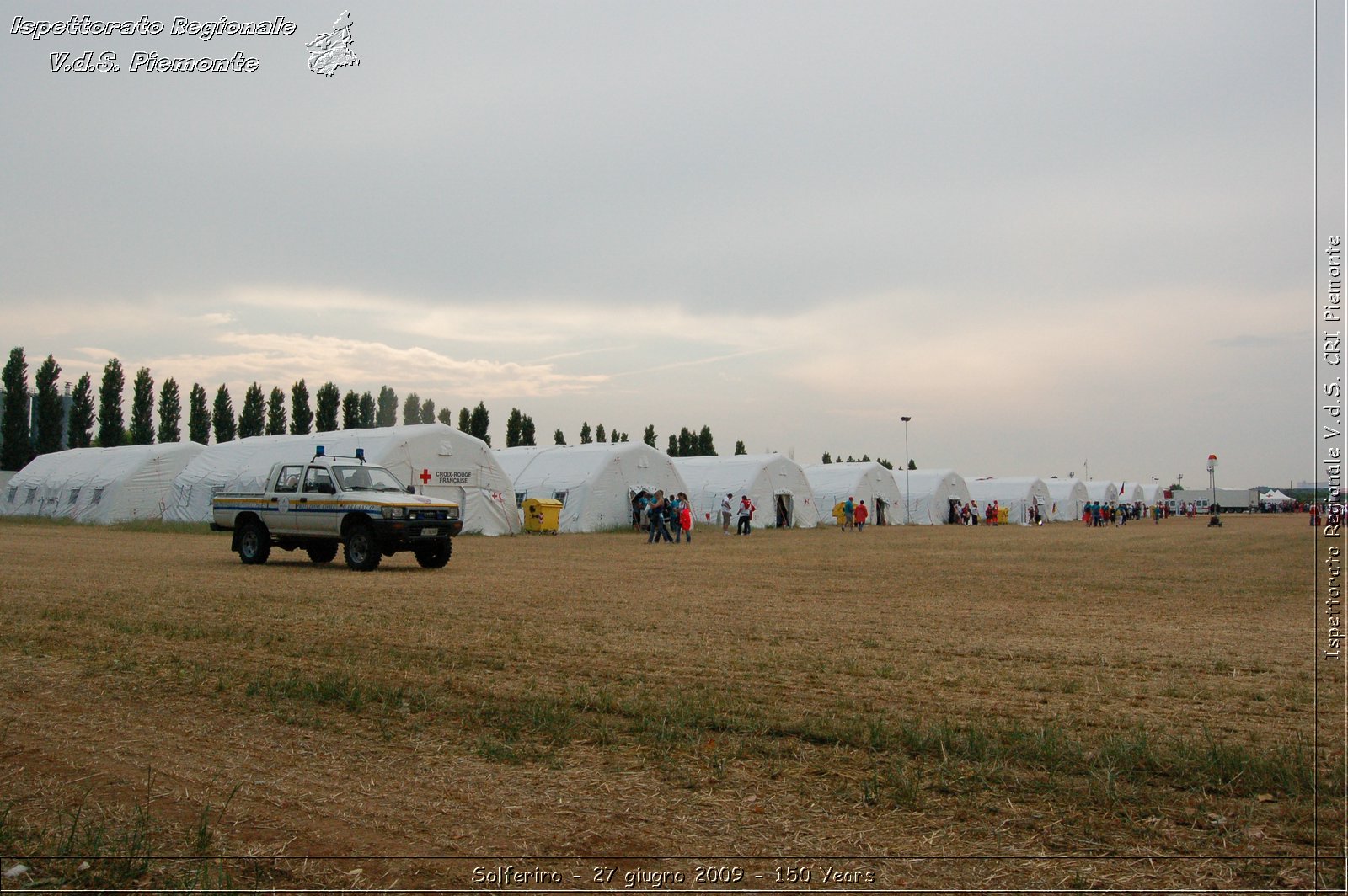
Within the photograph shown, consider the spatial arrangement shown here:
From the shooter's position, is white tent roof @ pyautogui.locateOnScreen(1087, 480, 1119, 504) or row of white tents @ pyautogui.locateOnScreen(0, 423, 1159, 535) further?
white tent roof @ pyautogui.locateOnScreen(1087, 480, 1119, 504)

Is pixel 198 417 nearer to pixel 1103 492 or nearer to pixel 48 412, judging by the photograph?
pixel 48 412

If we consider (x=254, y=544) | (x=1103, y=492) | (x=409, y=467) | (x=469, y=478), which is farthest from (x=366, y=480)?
(x=1103, y=492)

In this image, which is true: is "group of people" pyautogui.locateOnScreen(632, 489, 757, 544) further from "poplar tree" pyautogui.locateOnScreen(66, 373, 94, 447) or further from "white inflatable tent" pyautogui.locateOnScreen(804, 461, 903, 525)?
"poplar tree" pyautogui.locateOnScreen(66, 373, 94, 447)

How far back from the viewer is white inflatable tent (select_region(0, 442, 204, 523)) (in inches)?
1655

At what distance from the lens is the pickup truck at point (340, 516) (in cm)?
1777

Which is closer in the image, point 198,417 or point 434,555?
point 434,555

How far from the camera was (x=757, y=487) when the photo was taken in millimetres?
49344

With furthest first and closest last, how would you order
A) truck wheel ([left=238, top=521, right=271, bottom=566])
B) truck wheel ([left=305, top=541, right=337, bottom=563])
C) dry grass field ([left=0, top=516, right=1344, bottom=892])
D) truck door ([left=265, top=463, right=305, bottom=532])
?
truck wheel ([left=305, top=541, right=337, bottom=563])
truck wheel ([left=238, top=521, right=271, bottom=566])
truck door ([left=265, top=463, right=305, bottom=532])
dry grass field ([left=0, top=516, right=1344, bottom=892])

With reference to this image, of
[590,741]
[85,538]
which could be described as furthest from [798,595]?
[85,538]

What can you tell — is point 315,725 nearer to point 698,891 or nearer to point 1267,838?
point 698,891

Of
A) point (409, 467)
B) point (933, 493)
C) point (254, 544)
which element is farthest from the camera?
point (933, 493)

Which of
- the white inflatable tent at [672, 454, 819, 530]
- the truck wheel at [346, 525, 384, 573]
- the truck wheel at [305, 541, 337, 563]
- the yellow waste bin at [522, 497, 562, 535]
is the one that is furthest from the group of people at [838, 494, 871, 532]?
the truck wheel at [346, 525, 384, 573]

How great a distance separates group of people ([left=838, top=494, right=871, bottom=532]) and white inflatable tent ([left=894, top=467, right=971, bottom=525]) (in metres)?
13.3

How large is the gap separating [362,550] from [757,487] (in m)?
33.1
